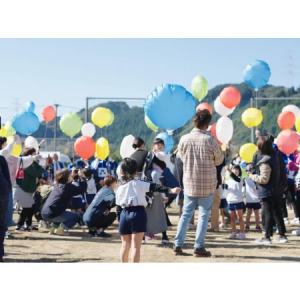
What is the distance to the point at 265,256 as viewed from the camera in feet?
18.9

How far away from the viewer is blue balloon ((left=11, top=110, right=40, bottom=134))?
11758mm

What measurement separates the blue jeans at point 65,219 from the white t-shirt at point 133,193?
139 inches

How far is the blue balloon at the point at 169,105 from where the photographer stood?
25.3 feet

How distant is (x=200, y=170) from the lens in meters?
5.55

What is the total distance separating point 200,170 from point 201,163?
0.27 ft

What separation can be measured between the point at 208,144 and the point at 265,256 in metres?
1.57

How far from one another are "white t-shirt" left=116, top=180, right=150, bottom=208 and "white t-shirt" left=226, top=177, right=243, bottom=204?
3.29 metres

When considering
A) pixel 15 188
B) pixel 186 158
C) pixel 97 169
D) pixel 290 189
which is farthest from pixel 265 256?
pixel 97 169

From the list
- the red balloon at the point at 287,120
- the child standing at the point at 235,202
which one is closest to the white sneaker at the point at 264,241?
the child standing at the point at 235,202

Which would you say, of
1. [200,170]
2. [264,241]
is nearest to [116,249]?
[200,170]

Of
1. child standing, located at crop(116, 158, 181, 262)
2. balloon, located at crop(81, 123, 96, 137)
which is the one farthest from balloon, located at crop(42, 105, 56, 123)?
child standing, located at crop(116, 158, 181, 262)

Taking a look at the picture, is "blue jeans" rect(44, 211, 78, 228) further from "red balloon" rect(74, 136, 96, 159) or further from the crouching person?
"red balloon" rect(74, 136, 96, 159)

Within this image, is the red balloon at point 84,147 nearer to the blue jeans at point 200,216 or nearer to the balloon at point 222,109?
the balloon at point 222,109

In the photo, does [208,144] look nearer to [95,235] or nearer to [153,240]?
[153,240]
